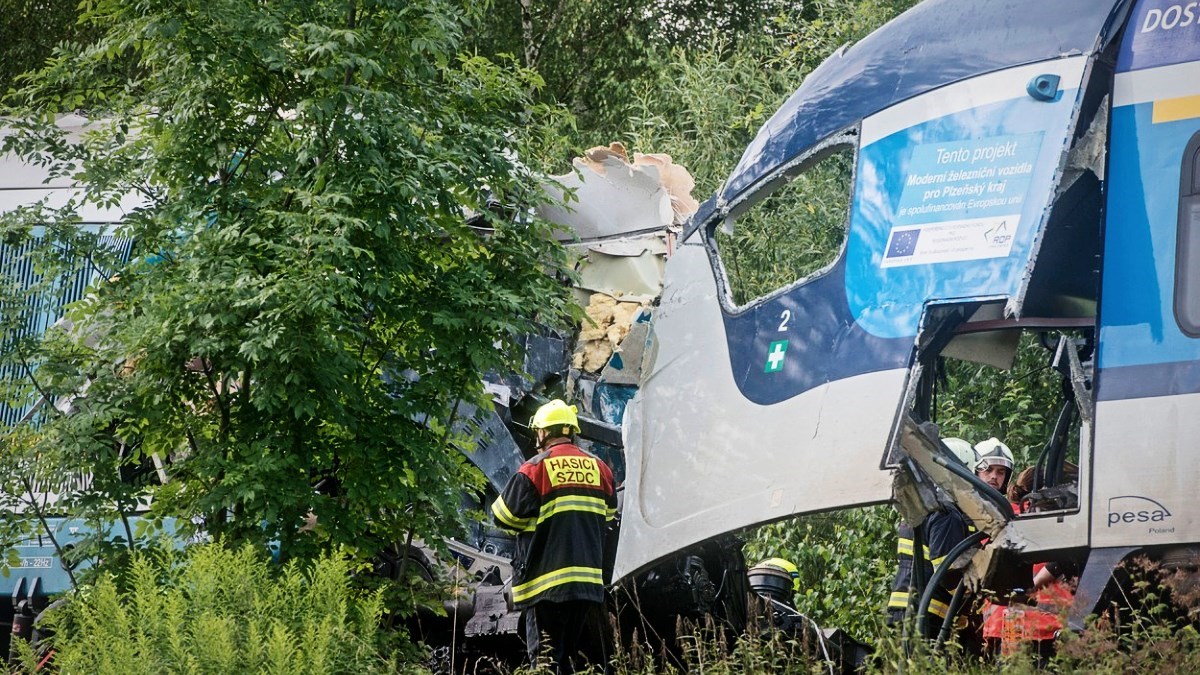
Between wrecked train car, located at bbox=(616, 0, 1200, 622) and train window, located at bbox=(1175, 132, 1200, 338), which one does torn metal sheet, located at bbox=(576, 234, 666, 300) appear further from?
train window, located at bbox=(1175, 132, 1200, 338)

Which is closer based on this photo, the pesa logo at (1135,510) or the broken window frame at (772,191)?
the pesa logo at (1135,510)

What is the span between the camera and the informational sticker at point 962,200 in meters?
6.33

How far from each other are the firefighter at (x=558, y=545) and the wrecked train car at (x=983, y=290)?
0.43 meters

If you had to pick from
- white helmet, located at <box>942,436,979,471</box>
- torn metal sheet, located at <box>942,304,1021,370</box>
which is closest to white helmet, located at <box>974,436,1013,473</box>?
white helmet, located at <box>942,436,979,471</box>

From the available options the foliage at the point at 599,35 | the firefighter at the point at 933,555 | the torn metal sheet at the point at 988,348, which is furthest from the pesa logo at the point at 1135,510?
the foliage at the point at 599,35

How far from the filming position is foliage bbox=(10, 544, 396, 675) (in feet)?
18.4

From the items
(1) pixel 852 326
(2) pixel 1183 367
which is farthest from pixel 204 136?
(2) pixel 1183 367

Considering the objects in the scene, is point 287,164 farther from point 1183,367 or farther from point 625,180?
point 1183,367

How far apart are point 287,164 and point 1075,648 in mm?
4635

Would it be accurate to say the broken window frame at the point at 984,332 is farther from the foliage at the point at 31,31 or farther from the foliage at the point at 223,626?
the foliage at the point at 31,31

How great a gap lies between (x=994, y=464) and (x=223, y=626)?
439 cm

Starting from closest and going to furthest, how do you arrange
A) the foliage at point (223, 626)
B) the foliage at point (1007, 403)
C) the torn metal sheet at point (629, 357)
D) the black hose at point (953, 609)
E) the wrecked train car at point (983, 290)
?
the foliage at point (223, 626)
the wrecked train car at point (983, 290)
the black hose at point (953, 609)
the torn metal sheet at point (629, 357)
the foliage at point (1007, 403)

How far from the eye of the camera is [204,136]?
7672mm

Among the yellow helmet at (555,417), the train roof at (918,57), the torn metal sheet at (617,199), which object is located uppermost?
the torn metal sheet at (617,199)
